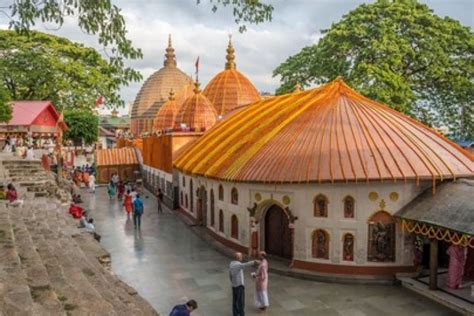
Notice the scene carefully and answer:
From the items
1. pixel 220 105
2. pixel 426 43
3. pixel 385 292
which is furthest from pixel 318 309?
pixel 220 105

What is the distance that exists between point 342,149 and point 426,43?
15327mm

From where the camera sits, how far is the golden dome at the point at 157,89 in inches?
2589

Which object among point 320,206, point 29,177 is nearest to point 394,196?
point 320,206

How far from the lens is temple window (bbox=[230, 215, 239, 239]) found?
1791cm

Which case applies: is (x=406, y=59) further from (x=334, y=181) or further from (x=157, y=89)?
(x=157, y=89)

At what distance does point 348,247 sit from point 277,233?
284cm

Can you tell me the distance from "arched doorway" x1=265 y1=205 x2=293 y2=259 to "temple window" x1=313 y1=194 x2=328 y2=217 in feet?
4.61

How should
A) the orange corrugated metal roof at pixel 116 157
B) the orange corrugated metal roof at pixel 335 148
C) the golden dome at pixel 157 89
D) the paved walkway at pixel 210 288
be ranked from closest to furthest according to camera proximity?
1. the paved walkway at pixel 210 288
2. the orange corrugated metal roof at pixel 335 148
3. the orange corrugated metal roof at pixel 116 157
4. the golden dome at pixel 157 89

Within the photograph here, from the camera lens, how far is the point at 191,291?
1373cm

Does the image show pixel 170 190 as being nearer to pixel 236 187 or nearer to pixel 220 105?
pixel 220 105

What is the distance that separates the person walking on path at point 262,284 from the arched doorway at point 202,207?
10.0 meters

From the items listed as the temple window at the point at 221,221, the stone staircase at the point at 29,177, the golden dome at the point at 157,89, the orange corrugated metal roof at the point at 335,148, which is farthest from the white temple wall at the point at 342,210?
the golden dome at the point at 157,89

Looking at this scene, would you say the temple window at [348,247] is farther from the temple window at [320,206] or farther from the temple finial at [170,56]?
the temple finial at [170,56]

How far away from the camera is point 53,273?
8.47 metres
